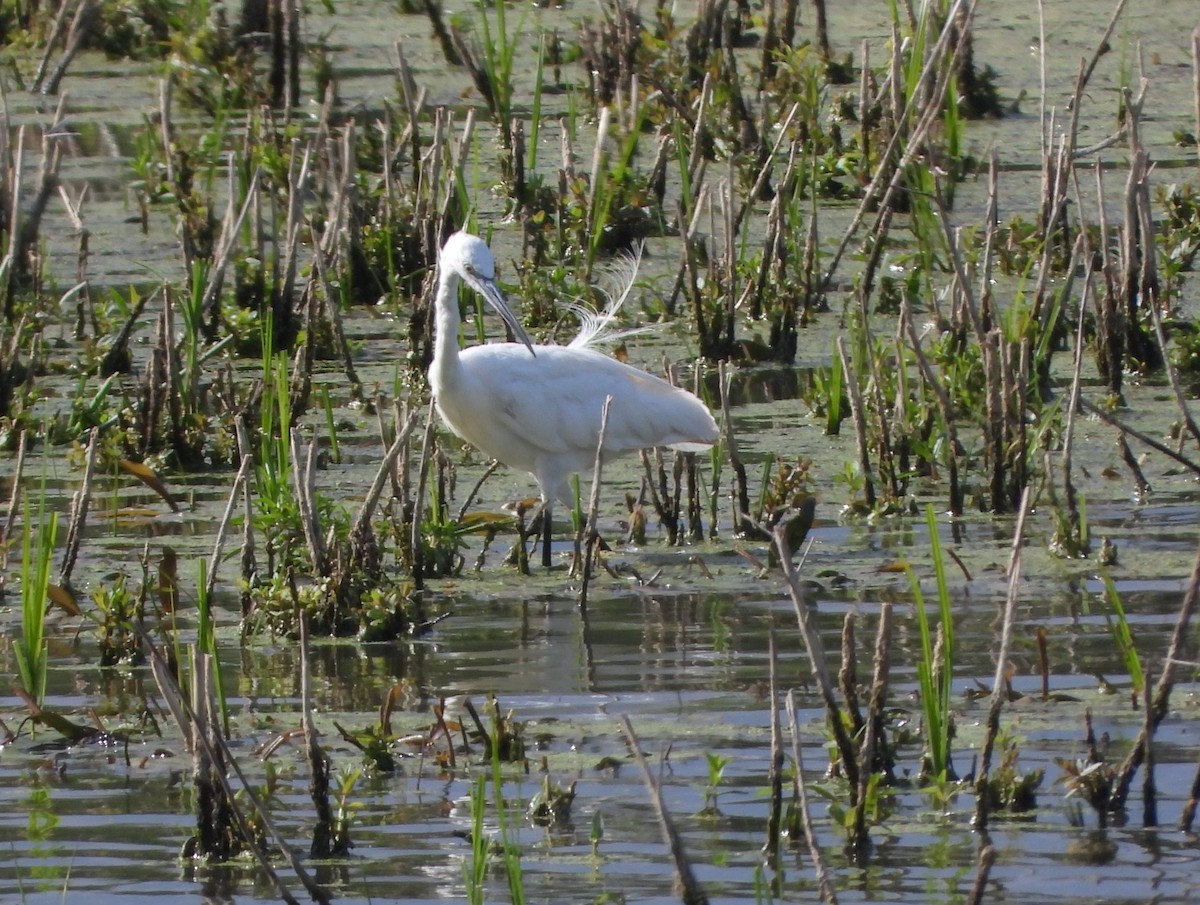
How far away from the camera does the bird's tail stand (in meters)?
7.25

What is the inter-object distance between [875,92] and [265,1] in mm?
3658

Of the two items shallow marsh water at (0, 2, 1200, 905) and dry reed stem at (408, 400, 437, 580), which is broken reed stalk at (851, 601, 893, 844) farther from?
dry reed stem at (408, 400, 437, 580)

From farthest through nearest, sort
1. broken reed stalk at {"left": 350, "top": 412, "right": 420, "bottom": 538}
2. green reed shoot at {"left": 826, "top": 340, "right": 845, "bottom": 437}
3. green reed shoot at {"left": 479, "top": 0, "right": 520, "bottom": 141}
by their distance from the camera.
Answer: green reed shoot at {"left": 479, "top": 0, "right": 520, "bottom": 141}, green reed shoot at {"left": 826, "top": 340, "right": 845, "bottom": 437}, broken reed stalk at {"left": 350, "top": 412, "right": 420, "bottom": 538}

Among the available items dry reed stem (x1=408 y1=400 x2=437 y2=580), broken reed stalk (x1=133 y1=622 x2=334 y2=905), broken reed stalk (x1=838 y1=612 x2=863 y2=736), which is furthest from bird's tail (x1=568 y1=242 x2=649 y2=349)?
broken reed stalk (x1=133 y1=622 x2=334 y2=905)

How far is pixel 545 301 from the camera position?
8.09 metres

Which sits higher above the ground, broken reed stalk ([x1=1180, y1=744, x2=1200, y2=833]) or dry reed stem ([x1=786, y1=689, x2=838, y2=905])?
dry reed stem ([x1=786, y1=689, x2=838, y2=905])

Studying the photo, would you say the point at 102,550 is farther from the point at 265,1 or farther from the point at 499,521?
the point at 265,1

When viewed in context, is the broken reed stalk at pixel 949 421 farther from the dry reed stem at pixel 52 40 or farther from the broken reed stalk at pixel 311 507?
the dry reed stem at pixel 52 40

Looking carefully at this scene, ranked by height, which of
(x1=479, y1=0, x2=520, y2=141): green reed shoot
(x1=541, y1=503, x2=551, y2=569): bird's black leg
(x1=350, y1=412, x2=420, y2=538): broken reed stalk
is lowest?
(x1=541, y1=503, x2=551, y2=569): bird's black leg

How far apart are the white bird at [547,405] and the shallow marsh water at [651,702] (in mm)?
217

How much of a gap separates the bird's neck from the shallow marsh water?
0.44 m

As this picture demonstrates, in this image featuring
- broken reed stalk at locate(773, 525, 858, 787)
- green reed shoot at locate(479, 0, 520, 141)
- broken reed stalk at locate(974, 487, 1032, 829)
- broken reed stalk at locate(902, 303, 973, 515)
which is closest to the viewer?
broken reed stalk at locate(773, 525, 858, 787)

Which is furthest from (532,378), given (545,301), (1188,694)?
(1188,694)

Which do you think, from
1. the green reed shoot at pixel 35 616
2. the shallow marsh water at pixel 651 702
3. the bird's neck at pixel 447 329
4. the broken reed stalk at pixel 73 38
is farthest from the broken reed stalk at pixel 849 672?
the broken reed stalk at pixel 73 38
